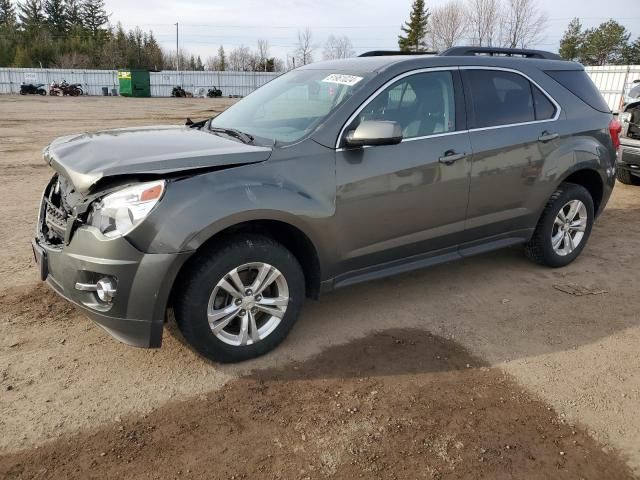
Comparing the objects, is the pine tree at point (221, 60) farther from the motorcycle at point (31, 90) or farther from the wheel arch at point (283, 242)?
the wheel arch at point (283, 242)

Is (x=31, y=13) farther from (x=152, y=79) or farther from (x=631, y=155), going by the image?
(x=631, y=155)

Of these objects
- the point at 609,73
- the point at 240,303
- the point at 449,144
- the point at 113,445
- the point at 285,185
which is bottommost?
the point at 113,445

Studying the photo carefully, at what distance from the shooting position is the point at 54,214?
3338 millimetres

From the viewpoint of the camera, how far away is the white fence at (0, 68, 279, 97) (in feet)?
168

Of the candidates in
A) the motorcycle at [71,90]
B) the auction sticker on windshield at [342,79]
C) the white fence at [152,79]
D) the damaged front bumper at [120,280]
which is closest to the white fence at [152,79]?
the white fence at [152,79]

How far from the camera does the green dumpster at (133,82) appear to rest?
159 ft

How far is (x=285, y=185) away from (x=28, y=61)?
77.0 m

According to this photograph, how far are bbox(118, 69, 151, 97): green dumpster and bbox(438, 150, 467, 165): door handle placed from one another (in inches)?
1971

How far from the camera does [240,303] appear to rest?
321 cm

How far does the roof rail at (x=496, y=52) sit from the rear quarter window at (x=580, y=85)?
0.26 m

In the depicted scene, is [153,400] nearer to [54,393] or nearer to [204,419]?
[204,419]

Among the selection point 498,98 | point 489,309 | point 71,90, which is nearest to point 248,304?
point 489,309

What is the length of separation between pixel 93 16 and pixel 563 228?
98.7 metres

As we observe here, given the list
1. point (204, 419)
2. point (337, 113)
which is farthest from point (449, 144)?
point (204, 419)
